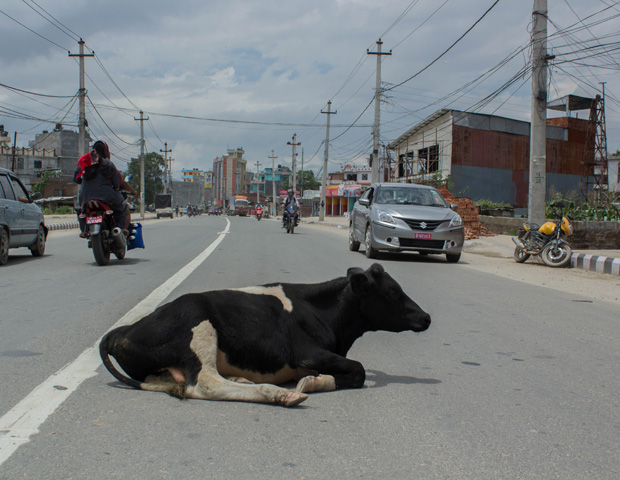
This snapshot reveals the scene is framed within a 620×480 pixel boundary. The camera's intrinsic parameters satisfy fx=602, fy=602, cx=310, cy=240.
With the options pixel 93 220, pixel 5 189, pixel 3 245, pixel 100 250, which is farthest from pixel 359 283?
pixel 5 189

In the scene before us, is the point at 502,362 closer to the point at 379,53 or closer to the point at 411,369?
the point at 411,369

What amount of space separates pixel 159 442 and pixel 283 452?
562 mm

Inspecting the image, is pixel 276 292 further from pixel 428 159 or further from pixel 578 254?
pixel 428 159

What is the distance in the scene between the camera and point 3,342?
470 centimetres

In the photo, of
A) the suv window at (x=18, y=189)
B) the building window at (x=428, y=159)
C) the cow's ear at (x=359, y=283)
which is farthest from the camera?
the building window at (x=428, y=159)

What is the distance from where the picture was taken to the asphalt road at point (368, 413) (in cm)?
252

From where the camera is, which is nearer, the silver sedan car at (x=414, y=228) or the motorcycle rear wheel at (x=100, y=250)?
the motorcycle rear wheel at (x=100, y=250)

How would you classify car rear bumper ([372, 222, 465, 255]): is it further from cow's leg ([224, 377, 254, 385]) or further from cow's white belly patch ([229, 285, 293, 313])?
cow's leg ([224, 377, 254, 385])

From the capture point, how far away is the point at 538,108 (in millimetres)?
15156

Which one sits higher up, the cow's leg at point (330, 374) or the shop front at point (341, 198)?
the shop front at point (341, 198)

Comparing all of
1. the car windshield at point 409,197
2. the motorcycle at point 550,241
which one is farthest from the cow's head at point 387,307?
the car windshield at point 409,197

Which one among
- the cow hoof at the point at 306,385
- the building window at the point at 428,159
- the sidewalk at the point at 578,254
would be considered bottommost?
the sidewalk at the point at 578,254

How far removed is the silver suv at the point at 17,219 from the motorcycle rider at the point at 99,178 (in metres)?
1.59

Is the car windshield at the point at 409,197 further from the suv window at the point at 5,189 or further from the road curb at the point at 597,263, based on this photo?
the suv window at the point at 5,189
